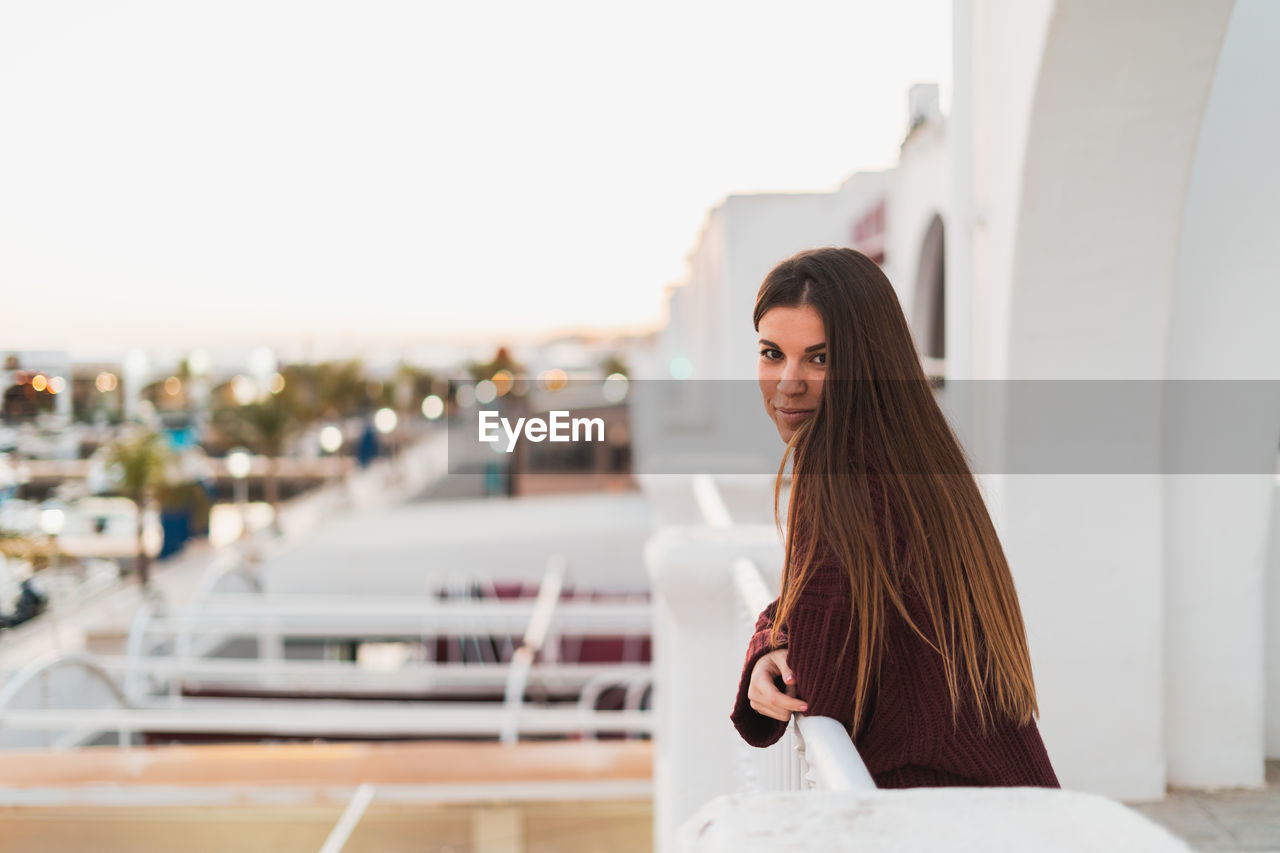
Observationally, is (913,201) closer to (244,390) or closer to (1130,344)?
(1130,344)

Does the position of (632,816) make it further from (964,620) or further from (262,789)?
(964,620)

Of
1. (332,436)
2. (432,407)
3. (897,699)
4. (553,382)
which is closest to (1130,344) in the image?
(553,382)

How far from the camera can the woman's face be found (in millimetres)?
1221

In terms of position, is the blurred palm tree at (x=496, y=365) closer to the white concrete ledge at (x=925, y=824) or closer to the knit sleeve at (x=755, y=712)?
the knit sleeve at (x=755, y=712)

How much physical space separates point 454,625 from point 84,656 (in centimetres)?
317

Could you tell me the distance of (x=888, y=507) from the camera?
114cm

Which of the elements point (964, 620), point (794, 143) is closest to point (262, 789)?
point (964, 620)

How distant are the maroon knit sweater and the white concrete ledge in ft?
1.03

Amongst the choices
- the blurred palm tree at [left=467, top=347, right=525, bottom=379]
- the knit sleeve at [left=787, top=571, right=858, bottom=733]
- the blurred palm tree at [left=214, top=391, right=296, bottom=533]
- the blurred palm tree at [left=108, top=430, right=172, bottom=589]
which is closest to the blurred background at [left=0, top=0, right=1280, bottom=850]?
the knit sleeve at [left=787, top=571, right=858, bottom=733]

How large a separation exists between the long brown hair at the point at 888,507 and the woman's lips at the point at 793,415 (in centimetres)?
2

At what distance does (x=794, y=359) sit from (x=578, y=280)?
54.1 ft

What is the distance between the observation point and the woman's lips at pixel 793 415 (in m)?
1.25

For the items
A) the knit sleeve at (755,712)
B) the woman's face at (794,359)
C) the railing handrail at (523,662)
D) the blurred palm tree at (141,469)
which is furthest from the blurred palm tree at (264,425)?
the woman's face at (794,359)

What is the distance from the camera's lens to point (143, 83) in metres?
7.29
